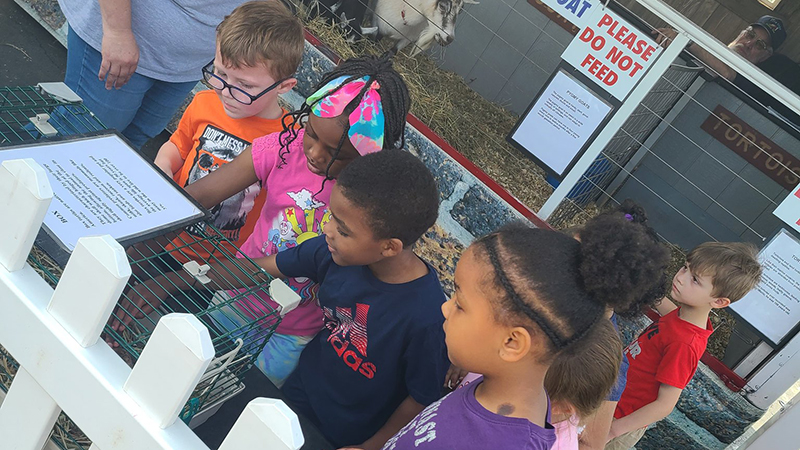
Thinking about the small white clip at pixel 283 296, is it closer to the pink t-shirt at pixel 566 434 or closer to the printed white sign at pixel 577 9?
the pink t-shirt at pixel 566 434

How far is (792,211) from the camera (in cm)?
320

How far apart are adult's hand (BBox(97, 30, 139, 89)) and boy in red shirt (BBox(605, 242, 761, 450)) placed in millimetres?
2433

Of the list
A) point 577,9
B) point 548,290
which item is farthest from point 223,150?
point 577,9

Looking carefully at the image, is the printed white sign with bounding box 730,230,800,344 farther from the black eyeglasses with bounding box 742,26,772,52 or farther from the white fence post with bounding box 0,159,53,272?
the white fence post with bounding box 0,159,53,272

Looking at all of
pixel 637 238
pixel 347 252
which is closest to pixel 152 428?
pixel 347 252

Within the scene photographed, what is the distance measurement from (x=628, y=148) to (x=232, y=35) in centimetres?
313

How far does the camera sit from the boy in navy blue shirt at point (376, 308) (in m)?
1.66

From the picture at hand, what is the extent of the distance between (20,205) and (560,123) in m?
2.88

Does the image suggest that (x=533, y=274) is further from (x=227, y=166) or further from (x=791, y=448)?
(x=791, y=448)

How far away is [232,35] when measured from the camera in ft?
7.06

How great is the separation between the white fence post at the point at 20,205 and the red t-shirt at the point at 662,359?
243cm

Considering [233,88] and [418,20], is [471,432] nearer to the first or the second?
[233,88]

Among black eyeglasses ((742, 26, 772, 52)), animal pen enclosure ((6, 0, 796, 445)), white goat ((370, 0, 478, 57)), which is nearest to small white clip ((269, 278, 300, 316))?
animal pen enclosure ((6, 0, 796, 445))

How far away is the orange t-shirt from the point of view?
7.30 feet
